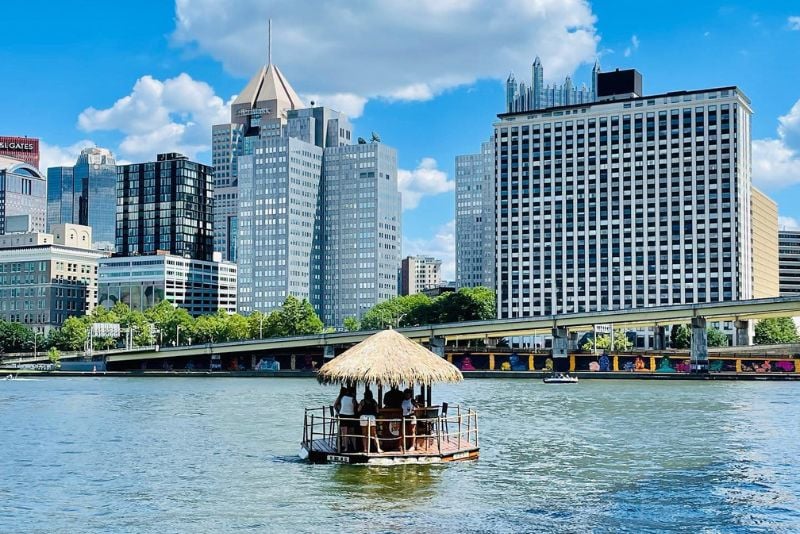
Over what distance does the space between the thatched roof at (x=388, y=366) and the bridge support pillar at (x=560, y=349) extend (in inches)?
5152

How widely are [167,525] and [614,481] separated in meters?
21.8

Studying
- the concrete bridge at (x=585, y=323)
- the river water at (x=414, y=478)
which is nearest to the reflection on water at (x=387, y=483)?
the river water at (x=414, y=478)

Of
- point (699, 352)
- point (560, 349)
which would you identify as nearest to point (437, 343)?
point (560, 349)

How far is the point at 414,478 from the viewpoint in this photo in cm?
4644

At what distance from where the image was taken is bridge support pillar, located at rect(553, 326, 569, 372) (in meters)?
180

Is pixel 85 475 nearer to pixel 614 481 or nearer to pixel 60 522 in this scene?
pixel 60 522

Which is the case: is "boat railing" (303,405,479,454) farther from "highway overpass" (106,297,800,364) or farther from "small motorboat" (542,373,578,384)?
"highway overpass" (106,297,800,364)

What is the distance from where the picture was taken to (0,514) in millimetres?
40875

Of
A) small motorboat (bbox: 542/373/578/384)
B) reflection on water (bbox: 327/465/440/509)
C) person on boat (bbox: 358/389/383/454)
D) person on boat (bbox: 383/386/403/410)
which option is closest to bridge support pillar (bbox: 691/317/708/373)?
small motorboat (bbox: 542/373/578/384)

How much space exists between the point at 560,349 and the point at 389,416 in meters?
134

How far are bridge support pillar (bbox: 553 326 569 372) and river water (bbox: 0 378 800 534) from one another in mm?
89759

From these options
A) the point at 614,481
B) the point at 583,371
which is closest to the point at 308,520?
the point at 614,481

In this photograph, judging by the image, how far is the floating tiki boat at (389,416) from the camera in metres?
49.0

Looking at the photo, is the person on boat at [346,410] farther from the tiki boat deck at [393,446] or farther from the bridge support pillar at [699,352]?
the bridge support pillar at [699,352]
